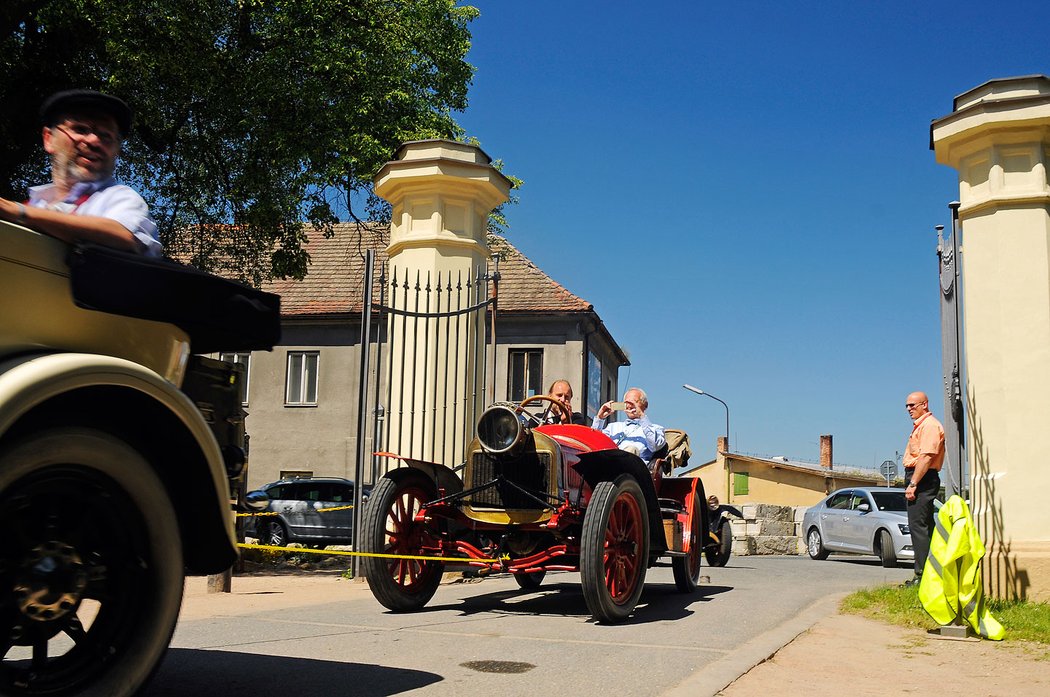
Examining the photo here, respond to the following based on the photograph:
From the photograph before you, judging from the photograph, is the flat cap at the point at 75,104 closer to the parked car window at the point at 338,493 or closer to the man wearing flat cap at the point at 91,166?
the man wearing flat cap at the point at 91,166

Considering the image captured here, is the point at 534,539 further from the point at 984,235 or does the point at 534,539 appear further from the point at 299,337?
the point at 299,337

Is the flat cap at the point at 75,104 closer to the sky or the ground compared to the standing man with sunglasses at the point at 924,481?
closer to the sky

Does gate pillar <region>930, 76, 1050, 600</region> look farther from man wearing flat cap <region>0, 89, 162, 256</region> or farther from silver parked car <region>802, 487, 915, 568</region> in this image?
silver parked car <region>802, 487, 915, 568</region>

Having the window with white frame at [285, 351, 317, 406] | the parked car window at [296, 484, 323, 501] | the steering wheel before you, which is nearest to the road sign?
the parked car window at [296, 484, 323, 501]

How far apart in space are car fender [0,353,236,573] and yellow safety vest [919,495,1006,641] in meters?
5.10

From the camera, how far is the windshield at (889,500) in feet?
64.4

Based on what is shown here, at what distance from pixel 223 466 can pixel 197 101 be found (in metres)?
13.6

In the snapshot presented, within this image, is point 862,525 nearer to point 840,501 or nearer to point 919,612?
point 840,501

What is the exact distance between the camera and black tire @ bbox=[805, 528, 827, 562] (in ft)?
69.8

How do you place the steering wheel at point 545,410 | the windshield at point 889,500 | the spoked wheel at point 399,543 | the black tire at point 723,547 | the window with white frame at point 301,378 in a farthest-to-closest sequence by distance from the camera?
the window with white frame at point 301,378
the windshield at point 889,500
the black tire at point 723,547
the steering wheel at point 545,410
the spoked wheel at point 399,543

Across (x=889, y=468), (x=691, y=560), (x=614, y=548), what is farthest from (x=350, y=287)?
(x=614, y=548)

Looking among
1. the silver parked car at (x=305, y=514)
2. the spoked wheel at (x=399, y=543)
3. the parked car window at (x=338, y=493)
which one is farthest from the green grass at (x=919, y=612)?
the parked car window at (x=338, y=493)

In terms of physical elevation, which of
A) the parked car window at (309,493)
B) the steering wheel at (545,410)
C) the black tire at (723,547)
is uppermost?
the steering wheel at (545,410)

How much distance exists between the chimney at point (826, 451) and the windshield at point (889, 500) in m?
41.0
